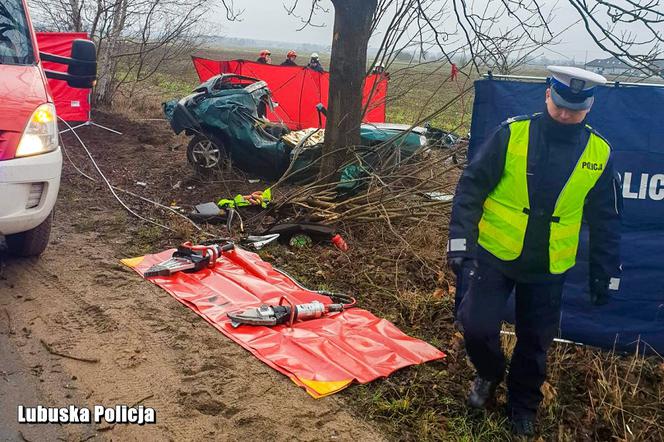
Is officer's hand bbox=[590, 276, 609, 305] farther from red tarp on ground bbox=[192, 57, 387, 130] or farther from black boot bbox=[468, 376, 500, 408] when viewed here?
red tarp on ground bbox=[192, 57, 387, 130]

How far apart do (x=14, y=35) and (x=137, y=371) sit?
3.26 m

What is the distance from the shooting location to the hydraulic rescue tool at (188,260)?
193 inches

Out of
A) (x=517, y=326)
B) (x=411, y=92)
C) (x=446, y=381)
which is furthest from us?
(x=411, y=92)

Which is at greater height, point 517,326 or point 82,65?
point 82,65

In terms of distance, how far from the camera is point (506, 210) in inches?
120

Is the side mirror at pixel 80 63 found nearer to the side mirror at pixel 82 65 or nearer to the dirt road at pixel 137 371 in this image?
the side mirror at pixel 82 65

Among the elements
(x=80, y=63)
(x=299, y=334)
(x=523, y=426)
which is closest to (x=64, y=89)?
(x=80, y=63)

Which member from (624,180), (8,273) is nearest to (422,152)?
(624,180)

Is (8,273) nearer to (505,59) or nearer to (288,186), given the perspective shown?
(288,186)

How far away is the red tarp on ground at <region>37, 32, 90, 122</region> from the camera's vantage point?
40.0 feet

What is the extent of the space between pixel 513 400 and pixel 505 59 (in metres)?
5.02

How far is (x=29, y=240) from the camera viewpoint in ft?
16.0

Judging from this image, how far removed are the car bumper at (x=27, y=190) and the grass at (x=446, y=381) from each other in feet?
4.73

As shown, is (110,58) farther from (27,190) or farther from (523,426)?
(523,426)
